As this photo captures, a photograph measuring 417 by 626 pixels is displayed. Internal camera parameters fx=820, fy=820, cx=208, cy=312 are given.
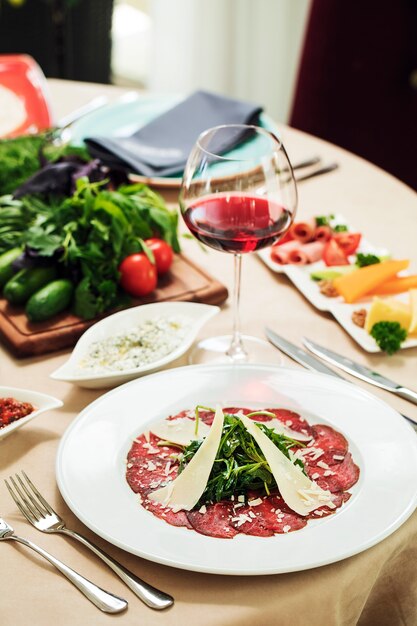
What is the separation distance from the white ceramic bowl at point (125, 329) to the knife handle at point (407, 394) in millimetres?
353

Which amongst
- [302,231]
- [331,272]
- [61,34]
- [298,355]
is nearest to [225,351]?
[298,355]

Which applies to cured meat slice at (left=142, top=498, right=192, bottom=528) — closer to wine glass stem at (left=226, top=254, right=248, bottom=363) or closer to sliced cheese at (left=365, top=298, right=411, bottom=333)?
wine glass stem at (left=226, top=254, right=248, bottom=363)

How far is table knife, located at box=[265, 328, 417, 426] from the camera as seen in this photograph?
4.59 feet

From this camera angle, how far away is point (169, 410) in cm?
124

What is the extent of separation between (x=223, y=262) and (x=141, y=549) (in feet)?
3.14

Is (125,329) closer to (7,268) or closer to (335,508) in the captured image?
(7,268)

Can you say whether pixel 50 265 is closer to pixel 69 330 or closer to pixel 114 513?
pixel 69 330

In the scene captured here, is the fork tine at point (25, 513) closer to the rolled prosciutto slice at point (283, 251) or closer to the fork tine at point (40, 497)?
the fork tine at point (40, 497)

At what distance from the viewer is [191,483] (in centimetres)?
104

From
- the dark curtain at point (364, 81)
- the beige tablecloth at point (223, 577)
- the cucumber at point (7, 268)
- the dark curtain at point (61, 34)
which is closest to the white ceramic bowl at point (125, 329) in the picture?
the beige tablecloth at point (223, 577)

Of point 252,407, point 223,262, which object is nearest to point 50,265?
point 223,262

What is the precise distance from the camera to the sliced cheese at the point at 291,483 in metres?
1.02

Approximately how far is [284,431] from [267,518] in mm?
195

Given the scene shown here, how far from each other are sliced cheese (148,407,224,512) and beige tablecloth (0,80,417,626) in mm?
84
